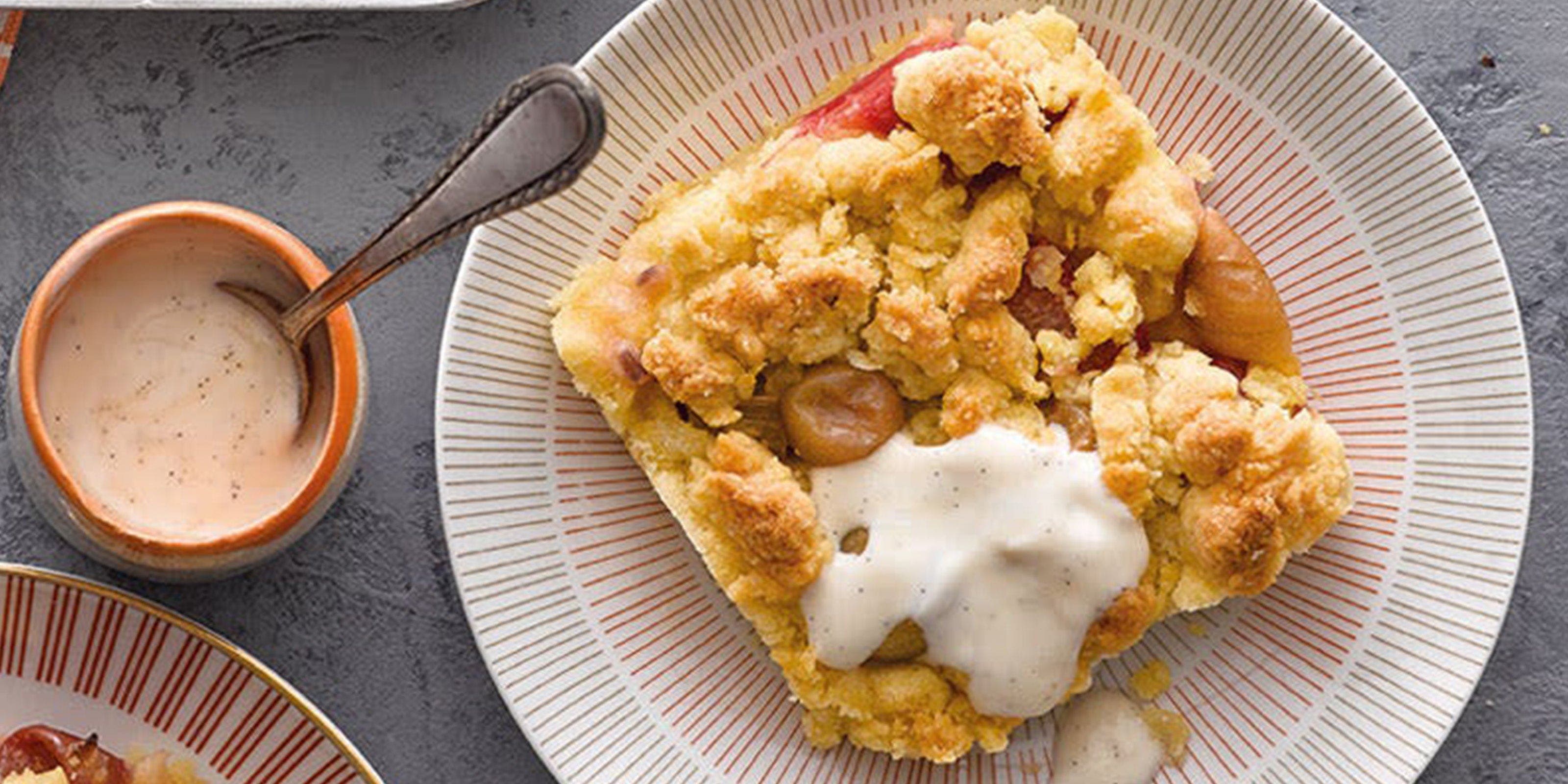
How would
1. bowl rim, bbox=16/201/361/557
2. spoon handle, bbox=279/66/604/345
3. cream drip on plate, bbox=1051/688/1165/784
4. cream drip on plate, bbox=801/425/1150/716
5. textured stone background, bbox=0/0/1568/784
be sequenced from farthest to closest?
textured stone background, bbox=0/0/1568/784, cream drip on plate, bbox=1051/688/1165/784, cream drip on plate, bbox=801/425/1150/716, bowl rim, bbox=16/201/361/557, spoon handle, bbox=279/66/604/345

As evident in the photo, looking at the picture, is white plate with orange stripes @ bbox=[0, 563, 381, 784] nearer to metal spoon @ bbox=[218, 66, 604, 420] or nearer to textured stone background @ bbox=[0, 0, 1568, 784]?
textured stone background @ bbox=[0, 0, 1568, 784]

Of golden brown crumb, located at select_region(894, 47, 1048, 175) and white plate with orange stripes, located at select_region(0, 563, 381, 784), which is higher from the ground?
golden brown crumb, located at select_region(894, 47, 1048, 175)

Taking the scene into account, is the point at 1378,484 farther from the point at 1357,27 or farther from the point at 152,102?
the point at 152,102

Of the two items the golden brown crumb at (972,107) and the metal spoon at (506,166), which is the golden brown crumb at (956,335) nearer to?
the golden brown crumb at (972,107)

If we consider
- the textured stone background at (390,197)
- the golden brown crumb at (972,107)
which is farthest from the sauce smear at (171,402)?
the golden brown crumb at (972,107)

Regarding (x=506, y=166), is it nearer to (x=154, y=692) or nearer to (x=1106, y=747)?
(x=154, y=692)

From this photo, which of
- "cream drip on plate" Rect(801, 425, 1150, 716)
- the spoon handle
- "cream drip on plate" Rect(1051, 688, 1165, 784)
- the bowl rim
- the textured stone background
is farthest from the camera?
the textured stone background

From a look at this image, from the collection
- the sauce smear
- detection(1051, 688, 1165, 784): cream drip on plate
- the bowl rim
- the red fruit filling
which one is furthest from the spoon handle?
detection(1051, 688, 1165, 784): cream drip on plate

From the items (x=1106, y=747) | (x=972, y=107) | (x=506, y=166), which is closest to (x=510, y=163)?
(x=506, y=166)
